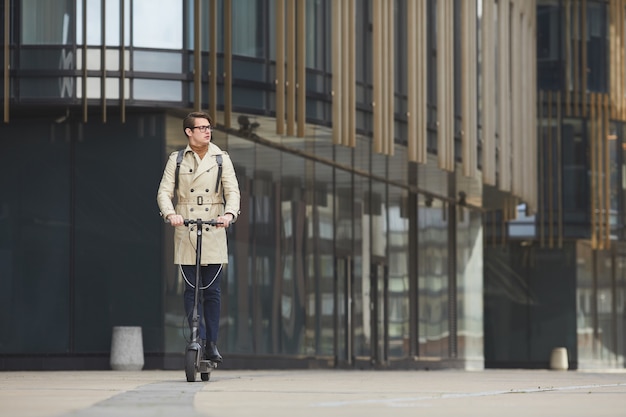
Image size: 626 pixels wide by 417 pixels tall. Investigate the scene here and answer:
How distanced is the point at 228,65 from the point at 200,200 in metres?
9.44

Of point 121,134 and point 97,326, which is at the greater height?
point 121,134

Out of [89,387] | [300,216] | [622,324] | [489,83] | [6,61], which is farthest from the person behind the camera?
[622,324]

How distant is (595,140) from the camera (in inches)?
1855

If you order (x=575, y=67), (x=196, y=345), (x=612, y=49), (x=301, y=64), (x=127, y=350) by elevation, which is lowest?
(x=127, y=350)

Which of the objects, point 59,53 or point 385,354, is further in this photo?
point 385,354

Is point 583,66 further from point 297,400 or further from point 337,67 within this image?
point 297,400

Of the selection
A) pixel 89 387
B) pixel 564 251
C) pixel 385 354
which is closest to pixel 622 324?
pixel 564 251

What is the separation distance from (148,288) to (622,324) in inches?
1242

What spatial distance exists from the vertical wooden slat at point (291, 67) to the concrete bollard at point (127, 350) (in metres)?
3.55

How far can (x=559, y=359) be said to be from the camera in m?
46.8

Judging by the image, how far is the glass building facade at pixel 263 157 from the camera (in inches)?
844

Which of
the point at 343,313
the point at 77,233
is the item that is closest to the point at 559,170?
the point at 343,313

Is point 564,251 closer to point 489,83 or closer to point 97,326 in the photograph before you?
point 489,83

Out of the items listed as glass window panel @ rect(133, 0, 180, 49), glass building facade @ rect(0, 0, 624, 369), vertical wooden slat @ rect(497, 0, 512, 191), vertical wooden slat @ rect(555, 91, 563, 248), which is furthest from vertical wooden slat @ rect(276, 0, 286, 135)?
vertical wooden slat @ rect(555, 91, 563, 248)
